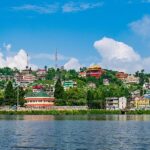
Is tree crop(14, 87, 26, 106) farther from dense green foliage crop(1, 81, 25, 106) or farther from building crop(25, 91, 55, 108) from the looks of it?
building crop(25, 91, 55, 108)

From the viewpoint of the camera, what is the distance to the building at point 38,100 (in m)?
188

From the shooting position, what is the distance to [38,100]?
192m

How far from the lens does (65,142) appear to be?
5331 centimetres

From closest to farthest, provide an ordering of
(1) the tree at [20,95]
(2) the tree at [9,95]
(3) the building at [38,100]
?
(2) the tree at [9,95], (1) the tree at [20,95], (3) the building at [38,100]

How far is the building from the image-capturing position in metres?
188

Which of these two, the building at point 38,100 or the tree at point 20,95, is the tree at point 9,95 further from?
the building at point 38,100

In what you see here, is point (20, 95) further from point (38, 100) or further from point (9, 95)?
point (38, 100)

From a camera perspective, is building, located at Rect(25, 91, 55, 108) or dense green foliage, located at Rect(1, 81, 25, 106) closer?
dense green foliage, located at Rect(1, 81, 25, 106)

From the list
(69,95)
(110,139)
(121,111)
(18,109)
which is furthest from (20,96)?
(110,139)

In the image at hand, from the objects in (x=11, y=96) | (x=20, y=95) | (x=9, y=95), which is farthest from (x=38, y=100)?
(x=9, y=95)

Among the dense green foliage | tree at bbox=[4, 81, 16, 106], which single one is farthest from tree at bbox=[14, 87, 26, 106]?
tree at bbox=[4, 81, 16, 106]

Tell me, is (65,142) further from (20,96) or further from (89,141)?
(20,96)

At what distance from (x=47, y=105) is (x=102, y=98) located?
72.4 feet

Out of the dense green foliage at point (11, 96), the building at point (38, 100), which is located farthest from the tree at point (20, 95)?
the building at point (38, 100)
